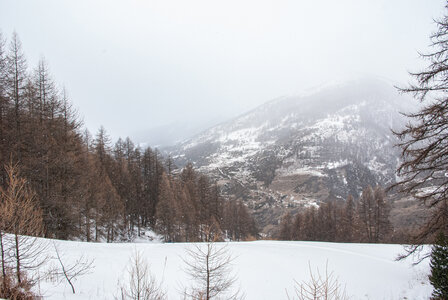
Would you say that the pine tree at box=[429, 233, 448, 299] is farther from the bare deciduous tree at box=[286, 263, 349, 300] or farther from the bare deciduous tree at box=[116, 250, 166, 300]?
the bare deciduous tree at box=[116, 250, 166, 300]

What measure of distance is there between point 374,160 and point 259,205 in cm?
12448

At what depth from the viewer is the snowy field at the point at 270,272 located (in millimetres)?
8859

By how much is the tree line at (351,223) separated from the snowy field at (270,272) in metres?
19.4

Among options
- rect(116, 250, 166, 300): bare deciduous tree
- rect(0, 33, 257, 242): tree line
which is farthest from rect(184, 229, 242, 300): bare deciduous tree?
rect(0, 33, 257, 242): tree line

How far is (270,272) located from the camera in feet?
40.7

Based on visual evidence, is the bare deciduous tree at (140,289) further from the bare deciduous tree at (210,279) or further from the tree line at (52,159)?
the tree line at (52,159)

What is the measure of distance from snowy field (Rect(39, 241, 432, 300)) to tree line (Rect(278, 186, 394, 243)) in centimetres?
1936

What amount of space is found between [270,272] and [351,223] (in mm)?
34486

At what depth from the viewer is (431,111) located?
8148 mm

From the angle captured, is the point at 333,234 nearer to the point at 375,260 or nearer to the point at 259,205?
the point at 375,260

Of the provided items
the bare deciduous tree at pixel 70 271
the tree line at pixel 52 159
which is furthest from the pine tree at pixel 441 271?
the tree line at pixel 52 159

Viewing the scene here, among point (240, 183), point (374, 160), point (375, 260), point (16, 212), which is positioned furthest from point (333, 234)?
point (374, 160)

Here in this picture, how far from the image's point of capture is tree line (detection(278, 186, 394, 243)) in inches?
1264

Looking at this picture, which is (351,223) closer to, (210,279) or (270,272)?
(270,272)
